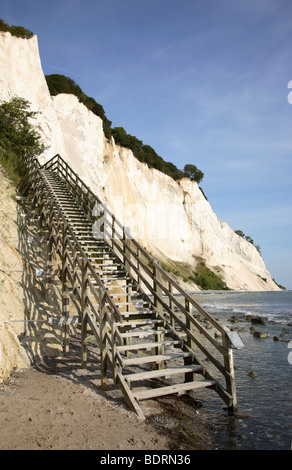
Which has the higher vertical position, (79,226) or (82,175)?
(82,175)

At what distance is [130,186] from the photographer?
1715 inches

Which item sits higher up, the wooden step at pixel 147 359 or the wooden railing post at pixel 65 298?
the wooden railing post at pixel 65 298

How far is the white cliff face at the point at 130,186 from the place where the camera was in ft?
84.8

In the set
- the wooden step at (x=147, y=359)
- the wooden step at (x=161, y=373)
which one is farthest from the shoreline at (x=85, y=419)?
the wooden step at (x=147, y=359)

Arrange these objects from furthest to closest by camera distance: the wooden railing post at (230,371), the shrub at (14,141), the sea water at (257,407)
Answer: the shrub at (14,141) → the wooden railing post at (230,371) → the sea water at (257,407)

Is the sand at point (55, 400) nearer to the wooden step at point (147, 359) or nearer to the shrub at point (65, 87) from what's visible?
the wooden step at point (147, 359)

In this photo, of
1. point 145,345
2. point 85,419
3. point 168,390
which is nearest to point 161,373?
point 168,390

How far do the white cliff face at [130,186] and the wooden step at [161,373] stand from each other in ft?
68.8

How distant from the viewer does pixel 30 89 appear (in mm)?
25719

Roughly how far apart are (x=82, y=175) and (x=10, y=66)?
11.1 meters

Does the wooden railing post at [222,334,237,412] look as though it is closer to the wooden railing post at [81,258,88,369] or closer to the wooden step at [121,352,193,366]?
the wooden step at [121,352,193,366]

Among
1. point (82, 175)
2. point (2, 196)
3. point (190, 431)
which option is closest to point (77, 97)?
point (82, 175)

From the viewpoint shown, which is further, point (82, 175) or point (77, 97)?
point (77, 97)
